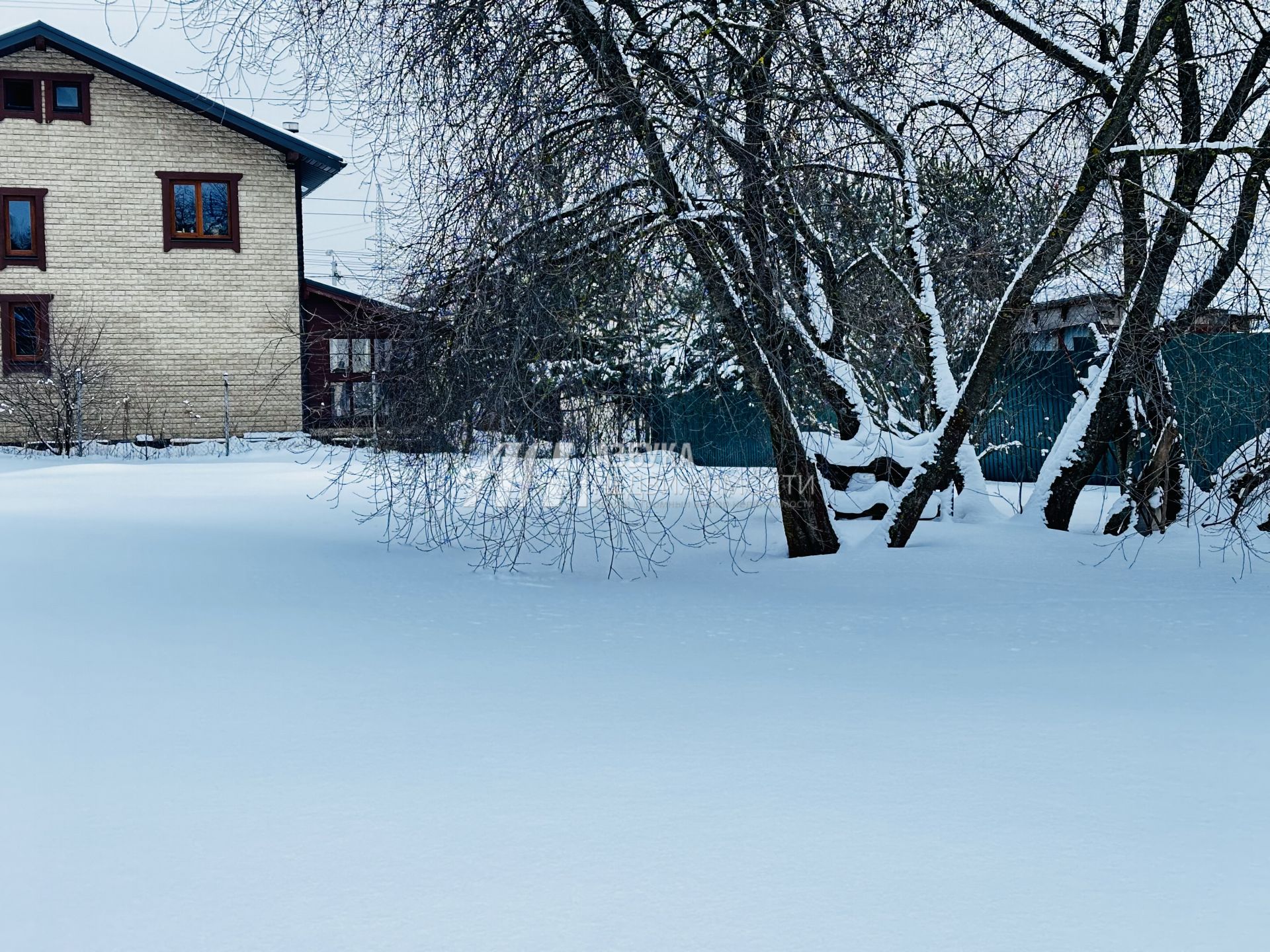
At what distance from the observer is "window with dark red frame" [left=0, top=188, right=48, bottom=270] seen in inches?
907

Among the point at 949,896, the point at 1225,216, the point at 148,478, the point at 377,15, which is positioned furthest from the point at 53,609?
the point at 148,478

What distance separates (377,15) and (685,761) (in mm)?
5199

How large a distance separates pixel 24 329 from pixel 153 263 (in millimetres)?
2512

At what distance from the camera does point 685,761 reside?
3812 millimetres

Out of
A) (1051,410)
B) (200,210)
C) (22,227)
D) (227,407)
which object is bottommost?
(1051,410)

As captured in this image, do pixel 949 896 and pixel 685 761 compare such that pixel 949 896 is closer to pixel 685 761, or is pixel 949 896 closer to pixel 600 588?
pixel 685 761

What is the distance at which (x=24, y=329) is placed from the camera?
23.2 metres

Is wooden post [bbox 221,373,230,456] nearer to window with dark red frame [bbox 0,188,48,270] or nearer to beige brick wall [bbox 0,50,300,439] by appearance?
beige brick wall [bbox 0,50,300,439]

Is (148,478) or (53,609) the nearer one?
(53,609)

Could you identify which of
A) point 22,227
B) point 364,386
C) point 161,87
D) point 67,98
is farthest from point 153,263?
point 364,386

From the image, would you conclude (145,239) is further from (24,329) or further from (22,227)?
(24,329)

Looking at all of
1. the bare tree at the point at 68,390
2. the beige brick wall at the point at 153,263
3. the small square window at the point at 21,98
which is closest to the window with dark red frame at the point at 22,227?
the beige brick wall at the point at 153,263

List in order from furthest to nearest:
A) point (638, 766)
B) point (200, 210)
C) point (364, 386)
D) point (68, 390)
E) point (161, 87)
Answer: point (200, 210), point (161, 87), point (68, 390), point (364, 386), point (638, 766)

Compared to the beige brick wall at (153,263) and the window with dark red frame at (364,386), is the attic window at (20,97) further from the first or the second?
the window with dark red frame at (364,386)
